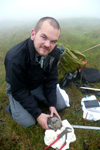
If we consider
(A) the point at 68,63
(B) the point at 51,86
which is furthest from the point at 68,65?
(B) the point at 51,86

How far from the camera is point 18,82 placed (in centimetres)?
209

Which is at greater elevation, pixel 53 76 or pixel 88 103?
pixel 53 76

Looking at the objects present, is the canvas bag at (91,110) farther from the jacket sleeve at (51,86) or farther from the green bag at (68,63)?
the green bag at (68,63)

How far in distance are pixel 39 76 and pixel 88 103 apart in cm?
142

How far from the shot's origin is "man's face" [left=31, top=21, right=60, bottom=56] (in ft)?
5.90

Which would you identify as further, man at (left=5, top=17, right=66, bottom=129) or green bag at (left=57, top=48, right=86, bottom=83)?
green bag at (left=57, top=48, right=86, bottom=83)

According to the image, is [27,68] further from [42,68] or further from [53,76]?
[53,76]

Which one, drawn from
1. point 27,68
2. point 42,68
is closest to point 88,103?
point 42,68

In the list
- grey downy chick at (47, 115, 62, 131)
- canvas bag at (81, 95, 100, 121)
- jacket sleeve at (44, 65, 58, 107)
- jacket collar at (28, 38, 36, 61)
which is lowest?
canvas bag at (81, 95, 100, 121)

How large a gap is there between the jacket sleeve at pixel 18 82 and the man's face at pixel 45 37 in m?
0.42

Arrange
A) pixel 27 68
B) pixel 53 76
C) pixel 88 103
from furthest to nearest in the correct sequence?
pixel 88 103 → pixel 53 76 → pixel 27 68

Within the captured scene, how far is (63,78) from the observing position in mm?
3584

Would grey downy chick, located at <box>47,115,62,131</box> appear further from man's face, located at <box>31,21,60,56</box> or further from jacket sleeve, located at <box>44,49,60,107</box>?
man's face, located at <box>31,21,60,56</box>

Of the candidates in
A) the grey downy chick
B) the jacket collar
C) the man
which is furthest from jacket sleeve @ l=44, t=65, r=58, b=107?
the jacket collar
